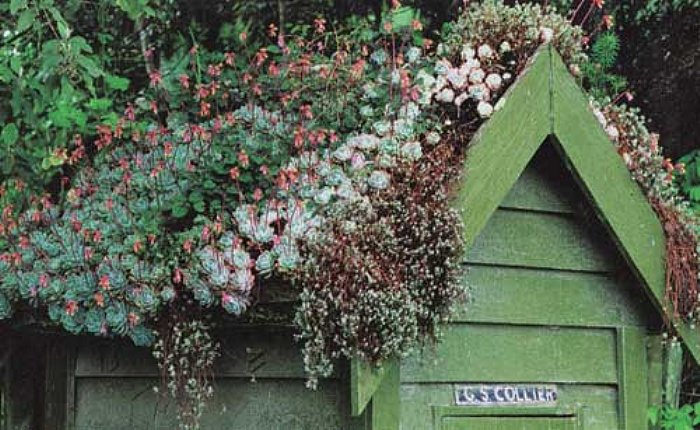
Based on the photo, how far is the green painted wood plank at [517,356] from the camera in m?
3.92

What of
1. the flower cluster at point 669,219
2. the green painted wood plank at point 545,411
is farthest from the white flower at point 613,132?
the green painted wood plank at point 545,411

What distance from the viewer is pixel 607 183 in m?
4.10

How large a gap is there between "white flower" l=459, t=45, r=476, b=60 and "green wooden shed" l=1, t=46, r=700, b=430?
7.2 inches

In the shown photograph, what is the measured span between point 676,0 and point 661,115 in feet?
2.19

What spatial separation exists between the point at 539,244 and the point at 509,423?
2.00 feet

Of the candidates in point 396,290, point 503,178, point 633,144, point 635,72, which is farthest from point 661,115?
point 396,290

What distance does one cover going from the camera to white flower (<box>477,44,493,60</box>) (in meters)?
3.96

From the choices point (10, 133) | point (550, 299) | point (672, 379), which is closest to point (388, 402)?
point (550, 299)

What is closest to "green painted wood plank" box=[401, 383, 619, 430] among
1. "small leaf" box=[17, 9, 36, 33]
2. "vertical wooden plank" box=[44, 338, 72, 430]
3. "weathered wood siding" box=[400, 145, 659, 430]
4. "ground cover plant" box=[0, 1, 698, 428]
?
"weathered wood siding" box=[400, 145, 659, 430]

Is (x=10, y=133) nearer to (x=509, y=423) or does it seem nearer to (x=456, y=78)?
(x=456, y=78)

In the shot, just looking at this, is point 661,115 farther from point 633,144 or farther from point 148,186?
point 148,186

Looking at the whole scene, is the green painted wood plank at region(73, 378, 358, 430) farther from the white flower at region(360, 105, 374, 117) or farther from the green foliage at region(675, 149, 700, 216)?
the green foliage at region(675, 149, 700, 216)

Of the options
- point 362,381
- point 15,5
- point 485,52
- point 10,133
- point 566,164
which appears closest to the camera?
point 362,381

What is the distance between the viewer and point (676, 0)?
7.12m
